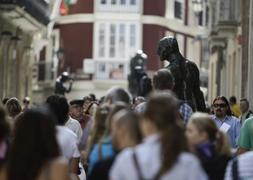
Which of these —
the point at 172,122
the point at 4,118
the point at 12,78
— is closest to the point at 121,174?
the point at 172,122

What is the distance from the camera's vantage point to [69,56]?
72.5m

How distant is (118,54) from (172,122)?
66.2 m

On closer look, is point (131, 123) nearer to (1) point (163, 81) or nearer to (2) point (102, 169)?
(2) point (102, 169)

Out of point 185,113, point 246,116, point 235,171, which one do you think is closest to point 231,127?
point 185,113

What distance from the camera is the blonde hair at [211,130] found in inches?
386

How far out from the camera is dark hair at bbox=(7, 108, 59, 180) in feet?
28.7

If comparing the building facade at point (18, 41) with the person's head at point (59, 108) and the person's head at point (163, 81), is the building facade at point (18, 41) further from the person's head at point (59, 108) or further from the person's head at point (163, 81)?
the person's head at point (59, 108)

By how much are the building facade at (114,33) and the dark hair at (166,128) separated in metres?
62.0

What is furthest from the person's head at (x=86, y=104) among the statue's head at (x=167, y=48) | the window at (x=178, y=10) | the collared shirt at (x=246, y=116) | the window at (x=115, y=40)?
the window at (x=178, y=10)

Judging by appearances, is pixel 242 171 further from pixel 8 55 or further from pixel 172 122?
pixel 8 55

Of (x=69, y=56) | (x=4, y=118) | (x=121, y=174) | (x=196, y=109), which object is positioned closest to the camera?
(x=121, y=174)

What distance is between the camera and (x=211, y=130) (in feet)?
32.2

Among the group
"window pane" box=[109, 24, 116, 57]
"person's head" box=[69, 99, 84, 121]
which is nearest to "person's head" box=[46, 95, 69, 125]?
"person's head" box=[69, 99, 84, 121]

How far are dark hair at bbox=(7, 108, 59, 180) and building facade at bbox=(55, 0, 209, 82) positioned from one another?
203 ft
